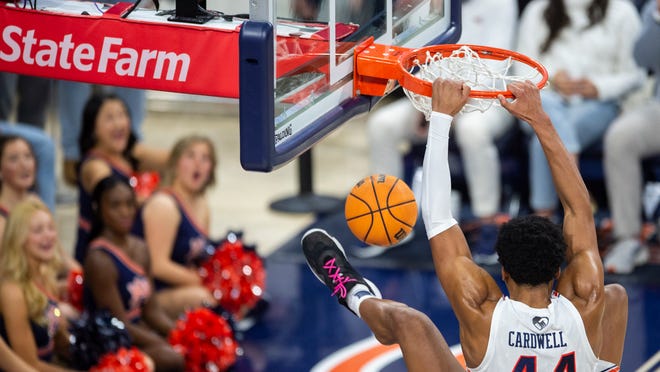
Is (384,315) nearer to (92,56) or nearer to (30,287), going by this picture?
(92,56)

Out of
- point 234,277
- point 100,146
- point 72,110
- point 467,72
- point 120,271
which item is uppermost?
point 467,72

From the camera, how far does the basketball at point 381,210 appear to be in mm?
5508

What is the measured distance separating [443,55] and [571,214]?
0.89 m

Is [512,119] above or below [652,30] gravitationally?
below

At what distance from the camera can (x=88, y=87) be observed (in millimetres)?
9992

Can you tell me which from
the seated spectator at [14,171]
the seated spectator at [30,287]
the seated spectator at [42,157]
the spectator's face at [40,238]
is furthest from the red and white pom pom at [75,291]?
the seated spectator at [42,157]

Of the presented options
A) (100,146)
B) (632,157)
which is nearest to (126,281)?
(100,146)

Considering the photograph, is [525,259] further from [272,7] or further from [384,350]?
[384,350]

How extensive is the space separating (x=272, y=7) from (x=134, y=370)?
8.91 ft

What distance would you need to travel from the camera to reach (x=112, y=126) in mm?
8461

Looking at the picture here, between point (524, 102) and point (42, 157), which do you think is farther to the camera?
point (42, 157)

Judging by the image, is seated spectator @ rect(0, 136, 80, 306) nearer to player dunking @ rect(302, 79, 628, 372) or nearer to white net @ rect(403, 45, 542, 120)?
white net @ rect(403, 45, 542, 120)

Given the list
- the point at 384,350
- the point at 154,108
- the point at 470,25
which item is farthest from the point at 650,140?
the point at 154,108

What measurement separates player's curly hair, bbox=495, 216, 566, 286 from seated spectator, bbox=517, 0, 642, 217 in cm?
419
